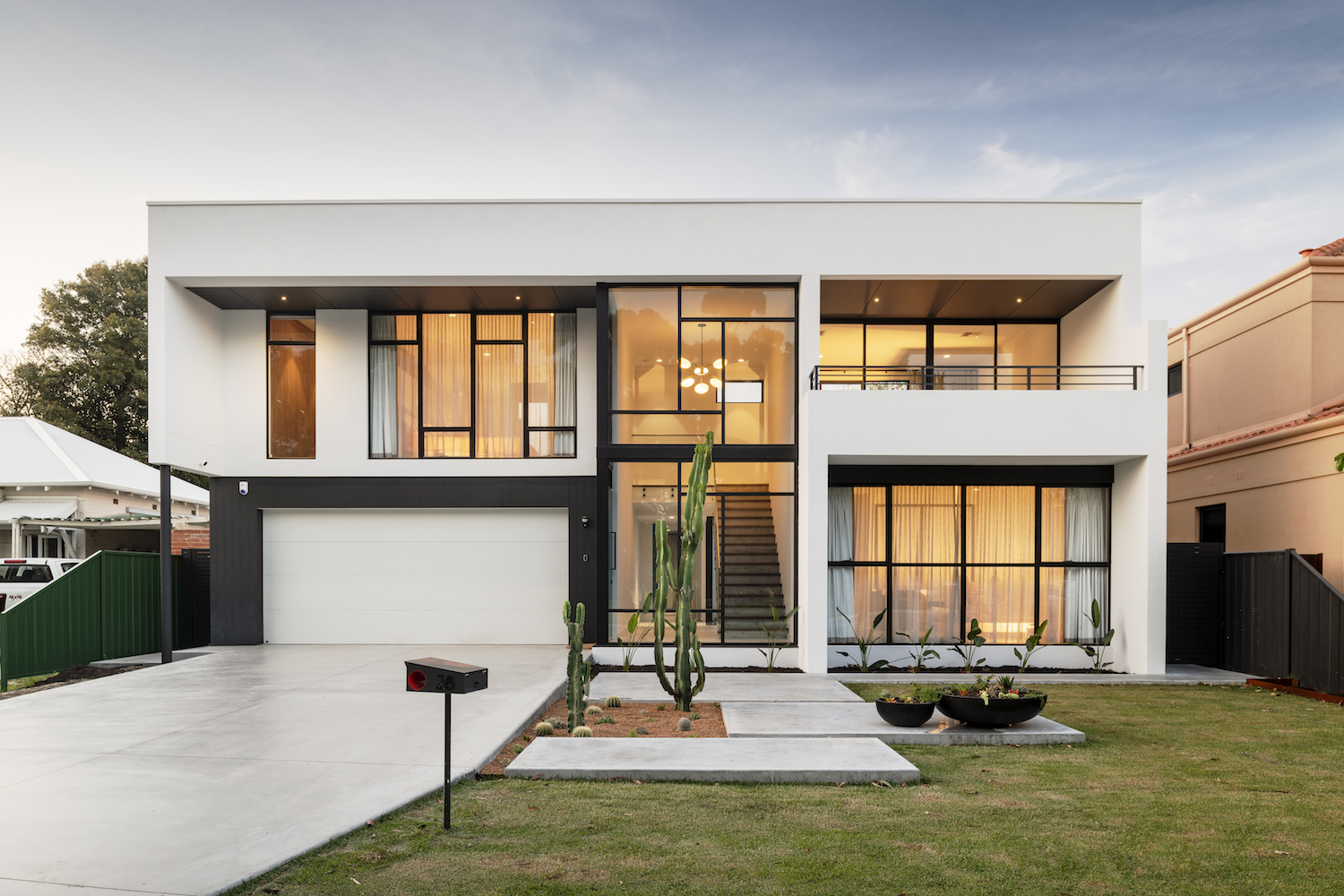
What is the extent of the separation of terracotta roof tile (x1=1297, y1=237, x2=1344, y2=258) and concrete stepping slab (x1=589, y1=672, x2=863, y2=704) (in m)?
12.6

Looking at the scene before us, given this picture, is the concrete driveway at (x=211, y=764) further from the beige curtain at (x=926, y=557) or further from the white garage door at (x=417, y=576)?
the beige curtain at (x=926, y=557)

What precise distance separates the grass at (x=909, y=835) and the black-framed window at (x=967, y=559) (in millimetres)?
5234

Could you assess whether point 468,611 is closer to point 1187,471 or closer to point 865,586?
point 865,586

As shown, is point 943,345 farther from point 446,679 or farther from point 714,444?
point 446,679

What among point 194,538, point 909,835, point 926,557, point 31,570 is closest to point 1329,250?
point 926,557

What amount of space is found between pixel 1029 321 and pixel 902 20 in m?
→ 5.96

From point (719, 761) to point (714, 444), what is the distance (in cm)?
662

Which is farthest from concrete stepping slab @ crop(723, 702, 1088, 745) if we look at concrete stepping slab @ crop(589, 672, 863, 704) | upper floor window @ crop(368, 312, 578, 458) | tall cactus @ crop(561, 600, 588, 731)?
upper floor window @ crop(368, 312, 578, 458)

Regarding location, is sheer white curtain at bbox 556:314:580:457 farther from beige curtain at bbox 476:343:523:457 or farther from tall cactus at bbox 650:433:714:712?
tall cactus at bbox 650:433:714:712

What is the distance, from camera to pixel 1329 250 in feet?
49.3

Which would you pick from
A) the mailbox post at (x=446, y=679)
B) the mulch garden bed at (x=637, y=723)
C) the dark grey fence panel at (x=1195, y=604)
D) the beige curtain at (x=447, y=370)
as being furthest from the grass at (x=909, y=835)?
the beige curtain at (x=447, y=370)

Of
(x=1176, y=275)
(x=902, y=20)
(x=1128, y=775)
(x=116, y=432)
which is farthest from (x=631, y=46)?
(x=116, y=432)

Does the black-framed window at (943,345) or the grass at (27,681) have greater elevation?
the black-framed window at (943,345)

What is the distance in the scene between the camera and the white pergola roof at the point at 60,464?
19859 mm
